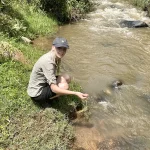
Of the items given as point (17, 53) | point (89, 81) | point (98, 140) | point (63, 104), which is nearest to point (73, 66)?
point (89, 81)

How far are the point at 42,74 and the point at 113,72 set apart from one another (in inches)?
149

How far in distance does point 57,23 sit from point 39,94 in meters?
7.61

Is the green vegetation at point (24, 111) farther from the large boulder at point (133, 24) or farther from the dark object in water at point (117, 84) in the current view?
the large boulder at point (133, 24)

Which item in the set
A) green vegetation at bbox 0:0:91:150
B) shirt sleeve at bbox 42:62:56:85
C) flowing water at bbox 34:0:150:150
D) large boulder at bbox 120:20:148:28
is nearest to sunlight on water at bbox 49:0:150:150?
flowing water at bbox 34:0:150:150

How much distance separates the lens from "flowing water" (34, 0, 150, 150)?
6008mm

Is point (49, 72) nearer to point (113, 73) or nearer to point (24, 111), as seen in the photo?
point (24, 111)

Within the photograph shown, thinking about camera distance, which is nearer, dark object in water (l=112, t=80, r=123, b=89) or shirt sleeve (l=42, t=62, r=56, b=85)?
shirt sleeve (l=42, t=62, r=56, b=85)

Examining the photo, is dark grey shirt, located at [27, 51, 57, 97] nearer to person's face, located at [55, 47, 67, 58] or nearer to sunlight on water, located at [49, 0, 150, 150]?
person's face, located at [55, 47, 67, 58]

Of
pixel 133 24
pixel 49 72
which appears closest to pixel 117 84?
pixel 49 72

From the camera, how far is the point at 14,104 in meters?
5.50

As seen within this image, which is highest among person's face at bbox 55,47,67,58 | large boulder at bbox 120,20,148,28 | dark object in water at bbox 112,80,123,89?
person's face at bbox 55,47,67,58

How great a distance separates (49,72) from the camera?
5070mm

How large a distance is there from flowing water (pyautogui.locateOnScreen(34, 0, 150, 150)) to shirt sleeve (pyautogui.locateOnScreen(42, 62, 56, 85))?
162 cm

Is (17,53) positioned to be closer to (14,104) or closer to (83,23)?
(14,104)
